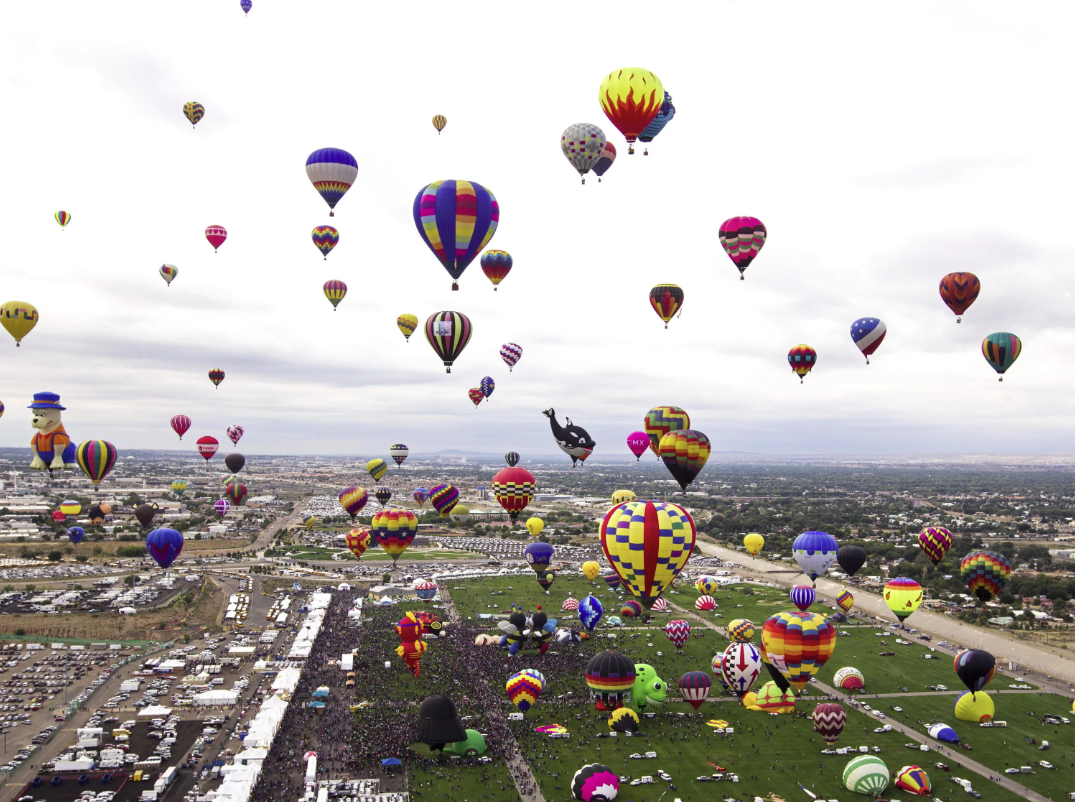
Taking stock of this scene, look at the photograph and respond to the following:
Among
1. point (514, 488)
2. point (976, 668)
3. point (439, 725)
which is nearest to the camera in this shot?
point (439, 725)

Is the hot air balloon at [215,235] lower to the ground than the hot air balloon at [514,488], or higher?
higher

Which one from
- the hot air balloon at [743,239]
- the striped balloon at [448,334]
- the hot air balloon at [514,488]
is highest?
the hot air balloon at [743,239]

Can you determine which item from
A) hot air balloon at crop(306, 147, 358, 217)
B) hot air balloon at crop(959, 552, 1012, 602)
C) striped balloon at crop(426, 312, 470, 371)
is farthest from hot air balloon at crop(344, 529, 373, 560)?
hot air balloon at crop(959, 552, 1012, 602)

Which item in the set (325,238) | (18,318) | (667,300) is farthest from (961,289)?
(18,318)

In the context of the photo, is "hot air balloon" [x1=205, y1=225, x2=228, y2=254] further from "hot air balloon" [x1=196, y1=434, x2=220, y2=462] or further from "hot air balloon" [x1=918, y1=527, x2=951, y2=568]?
A: "hot air balloon" [x1=918, y1=527, x2=951, y2=568]

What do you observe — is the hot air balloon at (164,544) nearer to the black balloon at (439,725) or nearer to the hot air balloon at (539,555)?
the hot air balloon at (539,555)

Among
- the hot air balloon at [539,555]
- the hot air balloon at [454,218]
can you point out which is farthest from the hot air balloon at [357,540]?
the hot air balloon at [454,218]

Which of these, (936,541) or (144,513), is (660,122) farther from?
(144,513)
